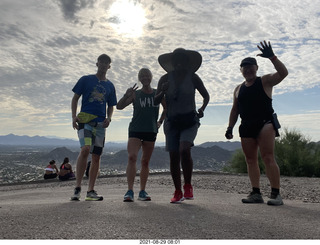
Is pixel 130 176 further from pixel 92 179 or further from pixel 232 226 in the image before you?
pixel 232 226

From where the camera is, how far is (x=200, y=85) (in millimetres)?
4648

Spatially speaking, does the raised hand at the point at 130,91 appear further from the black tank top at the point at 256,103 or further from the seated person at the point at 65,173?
the seated person at the point at 65,173

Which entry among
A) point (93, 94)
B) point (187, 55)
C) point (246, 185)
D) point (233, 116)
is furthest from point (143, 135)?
point (246, 185)

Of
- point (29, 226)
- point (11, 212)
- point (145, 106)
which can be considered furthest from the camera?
point (145, 106)

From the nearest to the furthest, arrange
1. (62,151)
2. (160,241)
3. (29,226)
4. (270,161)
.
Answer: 1. (160,241)
2. (29,226)
3. (270,161)
4. (62,151)

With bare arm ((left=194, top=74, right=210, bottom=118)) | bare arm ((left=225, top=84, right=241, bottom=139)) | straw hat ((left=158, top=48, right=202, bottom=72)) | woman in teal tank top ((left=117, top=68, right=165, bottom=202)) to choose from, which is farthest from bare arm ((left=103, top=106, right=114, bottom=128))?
bare arm ((left=225, top=84, right=241, bottom=139))

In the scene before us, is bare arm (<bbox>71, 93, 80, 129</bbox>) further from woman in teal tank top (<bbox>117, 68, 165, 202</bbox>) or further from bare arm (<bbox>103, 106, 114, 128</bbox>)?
woman in teal tank top (<bbox>117, 68, 165, 202</bbox>)

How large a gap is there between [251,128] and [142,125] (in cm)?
161

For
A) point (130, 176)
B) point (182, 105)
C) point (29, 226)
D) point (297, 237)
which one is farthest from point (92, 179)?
point (297, 237)

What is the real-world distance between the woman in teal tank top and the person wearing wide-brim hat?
27 centimetres

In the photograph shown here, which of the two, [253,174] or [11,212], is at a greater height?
[253,174]

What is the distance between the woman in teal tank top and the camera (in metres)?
4.80

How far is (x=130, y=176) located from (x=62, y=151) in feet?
604

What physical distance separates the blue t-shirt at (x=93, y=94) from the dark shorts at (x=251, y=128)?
2.22m
